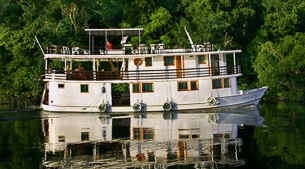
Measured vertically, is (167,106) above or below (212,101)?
below

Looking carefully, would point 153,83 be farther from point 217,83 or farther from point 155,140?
point 155,140

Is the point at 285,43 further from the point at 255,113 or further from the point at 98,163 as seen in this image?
the point at 98,163

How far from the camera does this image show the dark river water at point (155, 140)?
17.4 meters

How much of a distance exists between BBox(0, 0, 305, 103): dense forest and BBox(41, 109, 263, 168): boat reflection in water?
10586mm

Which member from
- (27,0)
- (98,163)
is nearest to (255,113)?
(98,163)

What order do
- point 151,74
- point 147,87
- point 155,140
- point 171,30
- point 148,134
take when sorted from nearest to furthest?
point 155,140 → point 148,134 → point 147,87 → point 151,74 → point 171,30

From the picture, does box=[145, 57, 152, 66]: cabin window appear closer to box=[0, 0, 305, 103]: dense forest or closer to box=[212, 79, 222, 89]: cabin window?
box=[212, 79, 222, 89]: cabin window

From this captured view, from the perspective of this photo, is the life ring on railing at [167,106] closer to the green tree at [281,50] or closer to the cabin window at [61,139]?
the cabin window at [61,139]

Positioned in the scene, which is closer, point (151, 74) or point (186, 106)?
point (186, 106)

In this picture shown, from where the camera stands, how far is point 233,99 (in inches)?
1276

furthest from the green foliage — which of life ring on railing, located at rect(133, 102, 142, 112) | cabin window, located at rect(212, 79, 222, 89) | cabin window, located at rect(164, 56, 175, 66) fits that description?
life ring on railing, located at rect(133, 102, 142, 112)

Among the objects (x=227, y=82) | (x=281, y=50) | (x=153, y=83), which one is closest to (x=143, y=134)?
(x=153, y=83)

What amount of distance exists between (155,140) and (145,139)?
555 mm

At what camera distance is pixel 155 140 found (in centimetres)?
2133
